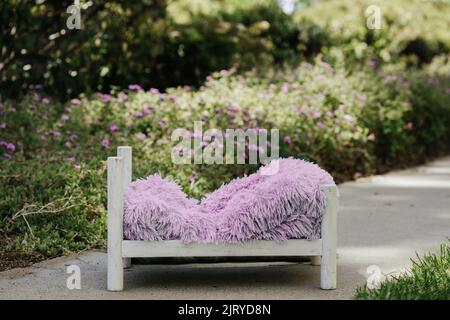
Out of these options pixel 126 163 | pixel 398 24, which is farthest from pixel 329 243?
pixel 398 24

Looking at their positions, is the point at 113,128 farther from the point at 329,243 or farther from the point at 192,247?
the point at 329,243

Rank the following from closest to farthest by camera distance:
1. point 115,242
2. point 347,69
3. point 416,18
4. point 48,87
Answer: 1. point 115,242
2. point 48,87
3. point 347,69
4. point 416,18

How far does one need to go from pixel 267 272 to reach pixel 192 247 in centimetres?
76

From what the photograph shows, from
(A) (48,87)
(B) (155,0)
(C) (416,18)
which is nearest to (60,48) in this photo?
(A) (48,87)

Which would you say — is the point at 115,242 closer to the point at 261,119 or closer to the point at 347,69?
the point at 261,119

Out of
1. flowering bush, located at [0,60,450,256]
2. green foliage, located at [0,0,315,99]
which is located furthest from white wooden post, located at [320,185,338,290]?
green foliage, located at [0,0,315,99]

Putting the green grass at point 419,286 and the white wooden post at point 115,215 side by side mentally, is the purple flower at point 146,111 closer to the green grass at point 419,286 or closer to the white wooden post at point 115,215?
the white wooden post at point 115,215

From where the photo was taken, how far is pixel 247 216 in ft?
15.0

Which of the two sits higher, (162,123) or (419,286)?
(162,123)

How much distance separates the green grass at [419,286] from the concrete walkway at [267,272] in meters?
0.27

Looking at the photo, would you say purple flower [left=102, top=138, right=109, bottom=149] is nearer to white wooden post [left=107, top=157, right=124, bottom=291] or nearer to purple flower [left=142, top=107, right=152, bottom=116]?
purple flower [left=142, top=107, right=152, bottom=116]

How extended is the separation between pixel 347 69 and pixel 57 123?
15.5ft

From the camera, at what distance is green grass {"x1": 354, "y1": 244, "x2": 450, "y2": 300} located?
13.5 feet

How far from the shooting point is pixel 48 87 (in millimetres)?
10508
